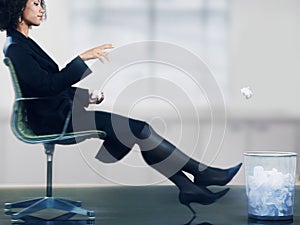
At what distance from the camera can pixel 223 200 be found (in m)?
4.29

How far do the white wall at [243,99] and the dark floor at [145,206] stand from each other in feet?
1.63

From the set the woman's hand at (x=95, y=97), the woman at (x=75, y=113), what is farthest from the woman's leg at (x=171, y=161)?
the woman's hand at (x=95, y=97)

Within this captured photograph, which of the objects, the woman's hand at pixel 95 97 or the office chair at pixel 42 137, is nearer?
the office chair at pixel 42 137

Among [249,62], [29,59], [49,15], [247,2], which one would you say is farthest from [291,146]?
[29,59]

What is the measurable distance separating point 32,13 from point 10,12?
0.12m

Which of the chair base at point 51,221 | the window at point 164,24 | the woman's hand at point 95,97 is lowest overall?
the chair base at point 51,221

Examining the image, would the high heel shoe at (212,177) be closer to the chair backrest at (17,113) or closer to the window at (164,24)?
the chair backrest at (17,113)

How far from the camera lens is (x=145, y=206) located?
3975 mm

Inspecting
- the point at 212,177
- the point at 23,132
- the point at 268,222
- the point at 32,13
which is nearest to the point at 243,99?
the point at 212,177

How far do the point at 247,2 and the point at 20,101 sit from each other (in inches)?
114

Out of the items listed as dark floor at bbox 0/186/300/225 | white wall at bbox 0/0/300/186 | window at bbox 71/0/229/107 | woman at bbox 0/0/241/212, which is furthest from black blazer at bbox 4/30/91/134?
window at bbox 71/0/229/107

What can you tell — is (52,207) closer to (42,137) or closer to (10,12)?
(42,137)

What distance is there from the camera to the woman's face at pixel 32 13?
11.8 feet

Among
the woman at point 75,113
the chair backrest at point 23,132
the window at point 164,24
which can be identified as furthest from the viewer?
the window at point 164,24
